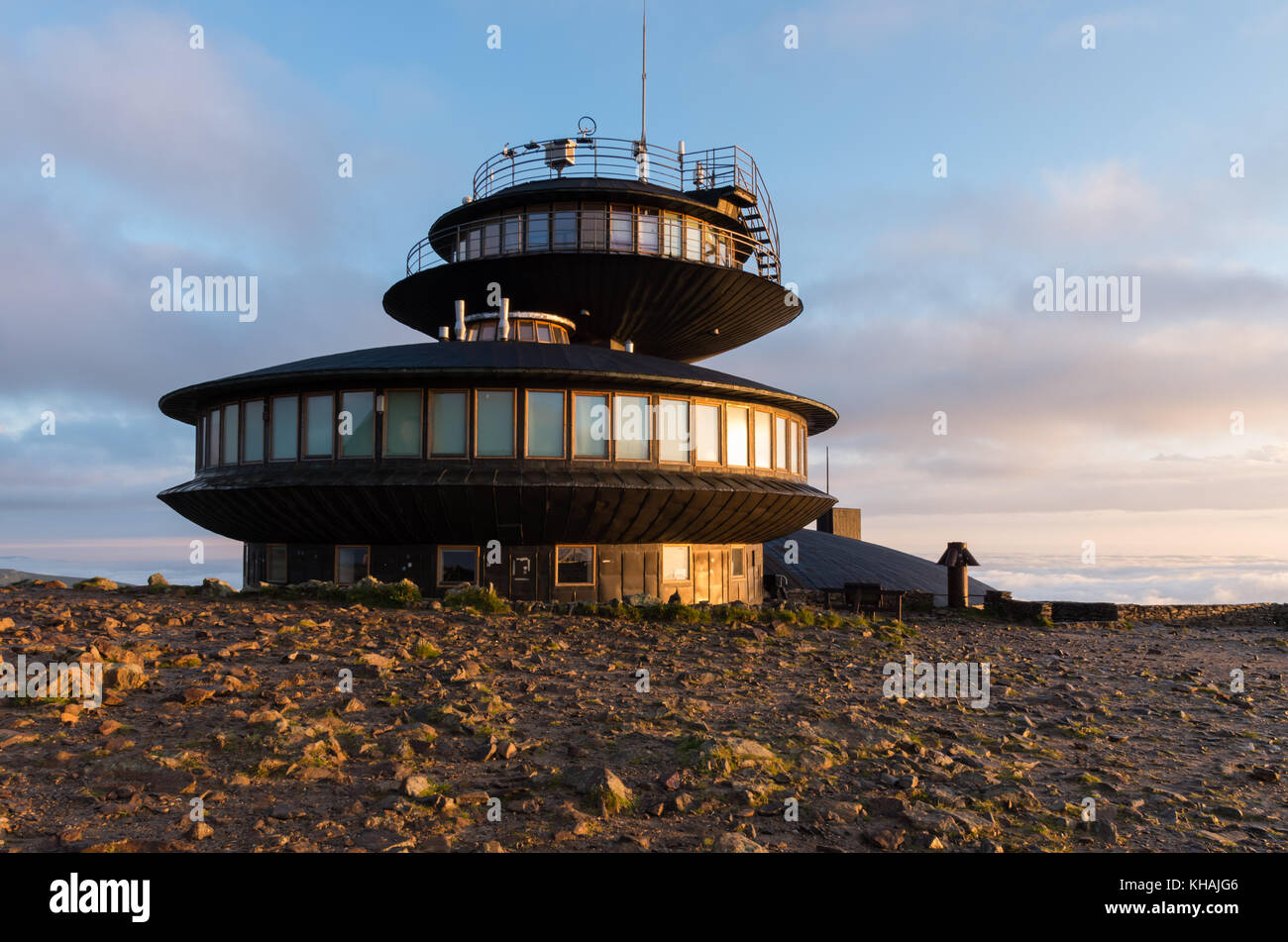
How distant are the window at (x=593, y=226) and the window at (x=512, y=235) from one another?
2592mm

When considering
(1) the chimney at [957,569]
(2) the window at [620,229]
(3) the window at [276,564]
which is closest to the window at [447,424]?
(3) the window at [276,564]

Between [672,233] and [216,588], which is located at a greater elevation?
[672,233]

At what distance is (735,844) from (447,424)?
17551 mm

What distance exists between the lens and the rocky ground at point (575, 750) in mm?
7016

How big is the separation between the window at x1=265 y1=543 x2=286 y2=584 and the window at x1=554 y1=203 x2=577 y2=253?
16165mm

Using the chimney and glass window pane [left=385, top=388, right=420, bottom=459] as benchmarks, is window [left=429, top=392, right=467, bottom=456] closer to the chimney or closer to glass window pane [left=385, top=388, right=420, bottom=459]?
glass window pane [left=385, top=388, right=420, bottom=459]

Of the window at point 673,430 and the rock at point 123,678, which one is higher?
the window at point 673,430

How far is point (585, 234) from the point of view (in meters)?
33.7

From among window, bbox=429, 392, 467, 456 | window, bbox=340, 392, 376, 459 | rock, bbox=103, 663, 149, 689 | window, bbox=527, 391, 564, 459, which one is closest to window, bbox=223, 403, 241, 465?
window, bbox=340, 392, 376, 459

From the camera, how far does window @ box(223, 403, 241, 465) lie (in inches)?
985

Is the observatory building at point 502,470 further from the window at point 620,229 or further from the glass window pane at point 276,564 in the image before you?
the window at point 620,229

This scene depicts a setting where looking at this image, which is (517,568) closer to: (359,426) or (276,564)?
(359,426)

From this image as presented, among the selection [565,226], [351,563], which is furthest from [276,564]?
[565,226]

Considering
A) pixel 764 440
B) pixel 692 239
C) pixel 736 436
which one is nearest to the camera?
pixel 736 436
